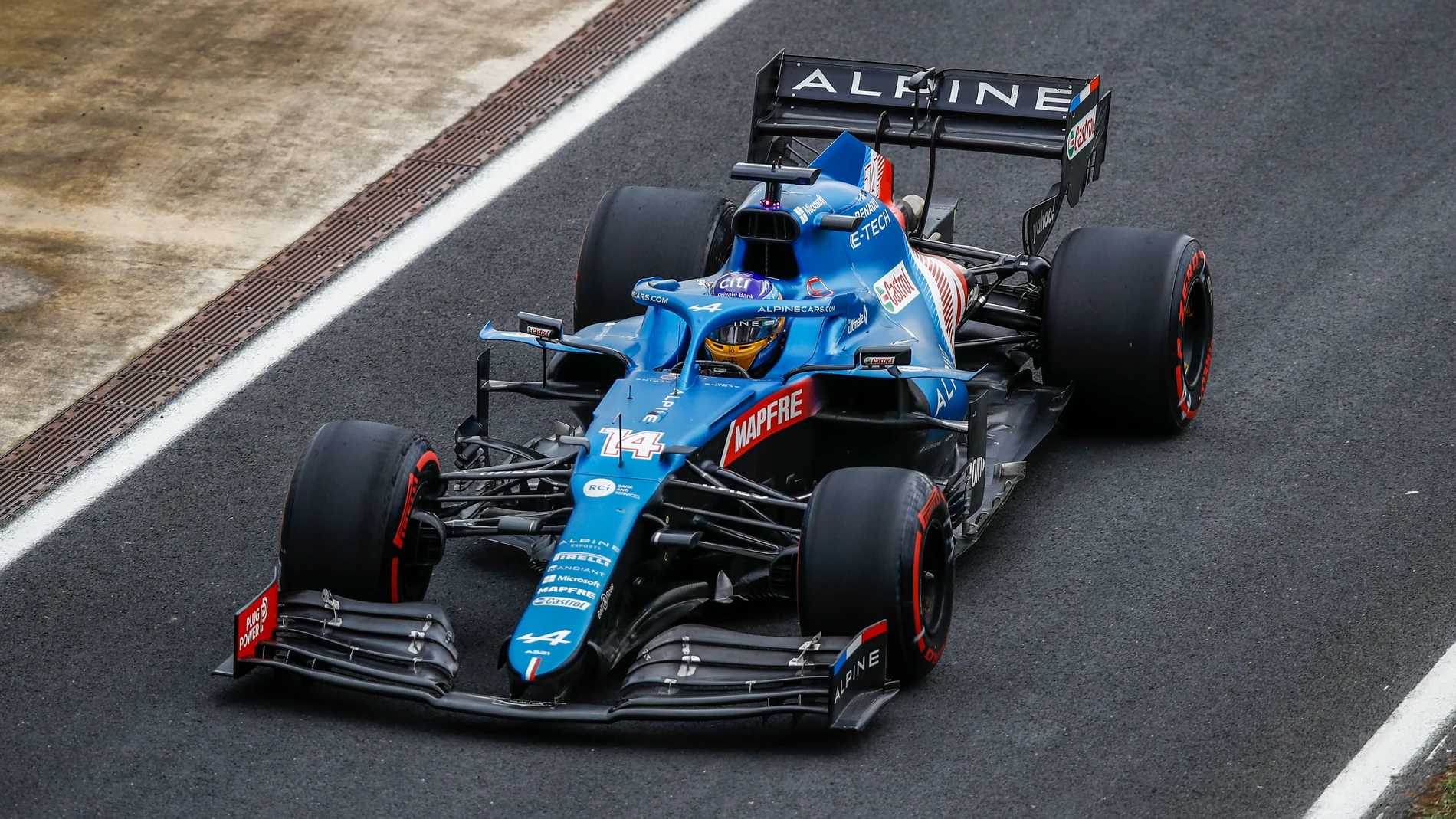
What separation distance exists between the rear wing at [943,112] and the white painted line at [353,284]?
289 cm

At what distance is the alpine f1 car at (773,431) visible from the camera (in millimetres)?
8109

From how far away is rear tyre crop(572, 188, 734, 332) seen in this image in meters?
11.1

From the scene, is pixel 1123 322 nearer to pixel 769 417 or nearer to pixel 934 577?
pixel 769 417

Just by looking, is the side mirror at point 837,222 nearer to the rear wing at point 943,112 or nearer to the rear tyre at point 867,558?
the rear wing at point 943,112

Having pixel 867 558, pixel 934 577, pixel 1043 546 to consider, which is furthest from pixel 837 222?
pixel 867 558

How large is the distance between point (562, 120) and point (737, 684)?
7.96 metres

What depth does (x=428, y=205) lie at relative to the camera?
14.1m

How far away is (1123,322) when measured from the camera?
10.5 m

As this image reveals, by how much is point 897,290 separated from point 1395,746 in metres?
3.33

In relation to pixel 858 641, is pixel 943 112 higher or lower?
higher

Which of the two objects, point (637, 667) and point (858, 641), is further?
point (637, 667)

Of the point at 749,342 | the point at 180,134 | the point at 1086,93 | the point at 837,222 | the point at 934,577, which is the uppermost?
the point at 1086,93

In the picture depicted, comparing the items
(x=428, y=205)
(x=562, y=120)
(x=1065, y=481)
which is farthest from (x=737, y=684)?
(x=562, y=120)

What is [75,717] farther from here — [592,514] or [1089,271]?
[1089,271]
